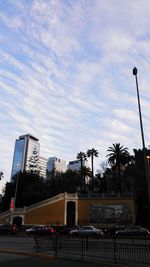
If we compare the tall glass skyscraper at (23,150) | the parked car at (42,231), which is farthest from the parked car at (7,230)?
the tall glass skyscraper at (23,150)

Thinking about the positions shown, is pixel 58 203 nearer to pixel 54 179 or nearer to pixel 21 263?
pixel 54 179

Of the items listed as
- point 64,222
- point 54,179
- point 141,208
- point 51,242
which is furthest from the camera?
point 54,179

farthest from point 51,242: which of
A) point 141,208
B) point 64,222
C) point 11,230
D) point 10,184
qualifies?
point 10,184

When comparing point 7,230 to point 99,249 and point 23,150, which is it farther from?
point 23,150

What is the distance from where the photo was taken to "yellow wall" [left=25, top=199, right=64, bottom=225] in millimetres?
54812

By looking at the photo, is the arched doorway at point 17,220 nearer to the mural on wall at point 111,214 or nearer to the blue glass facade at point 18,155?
the mural on wall at point 111,214

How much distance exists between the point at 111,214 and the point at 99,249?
4424cm

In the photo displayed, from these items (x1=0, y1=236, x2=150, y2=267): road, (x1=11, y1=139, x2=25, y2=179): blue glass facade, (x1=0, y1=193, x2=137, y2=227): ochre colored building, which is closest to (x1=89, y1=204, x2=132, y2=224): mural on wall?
(x1=0, y1=193, x2=137, y2=227): ochre colored building

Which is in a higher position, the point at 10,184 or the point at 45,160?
the point at 45,160

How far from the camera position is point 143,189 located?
62531mm

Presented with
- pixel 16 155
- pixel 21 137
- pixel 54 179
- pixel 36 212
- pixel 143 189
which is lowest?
pixel 36 212

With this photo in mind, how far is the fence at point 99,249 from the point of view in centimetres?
1052

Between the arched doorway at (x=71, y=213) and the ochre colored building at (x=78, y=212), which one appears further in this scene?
the arched doorway at (x=71, y=213)

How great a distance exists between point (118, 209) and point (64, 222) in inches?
441
